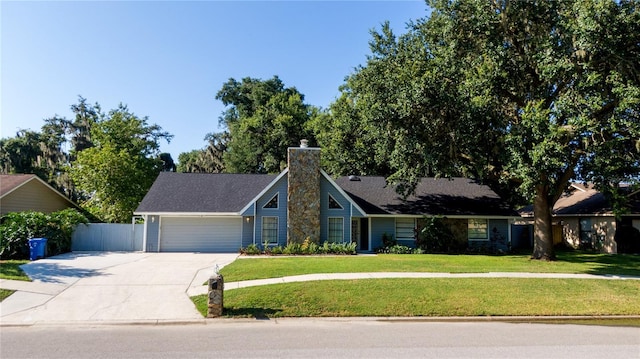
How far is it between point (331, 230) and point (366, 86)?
801cm

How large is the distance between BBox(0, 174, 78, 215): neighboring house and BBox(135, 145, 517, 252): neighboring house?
7.35 metres

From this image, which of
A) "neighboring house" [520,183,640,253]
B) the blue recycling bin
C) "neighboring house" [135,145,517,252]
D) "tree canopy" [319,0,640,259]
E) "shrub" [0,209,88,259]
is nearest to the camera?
"tree canopy" [319,0,640,259]

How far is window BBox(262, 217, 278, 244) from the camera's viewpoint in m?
24.3

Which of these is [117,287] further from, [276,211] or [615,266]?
[615,266]

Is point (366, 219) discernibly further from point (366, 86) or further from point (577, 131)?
point (577, 131)

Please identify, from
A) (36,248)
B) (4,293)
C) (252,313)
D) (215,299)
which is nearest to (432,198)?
(252,313)

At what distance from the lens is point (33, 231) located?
20.0 metres

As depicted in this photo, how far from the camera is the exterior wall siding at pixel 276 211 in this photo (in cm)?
2422

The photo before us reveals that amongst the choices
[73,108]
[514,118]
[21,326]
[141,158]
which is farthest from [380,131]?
[73,108]

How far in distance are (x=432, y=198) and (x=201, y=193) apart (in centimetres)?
1390

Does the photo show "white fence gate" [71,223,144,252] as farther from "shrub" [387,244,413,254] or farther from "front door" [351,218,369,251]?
"shrub" [387,244,413,254]

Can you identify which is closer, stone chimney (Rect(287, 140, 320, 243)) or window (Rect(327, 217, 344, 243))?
stone chimney (Rect(287, 140, 320, 243))

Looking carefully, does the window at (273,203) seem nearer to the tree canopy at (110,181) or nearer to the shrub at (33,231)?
the shrub at (33,231)

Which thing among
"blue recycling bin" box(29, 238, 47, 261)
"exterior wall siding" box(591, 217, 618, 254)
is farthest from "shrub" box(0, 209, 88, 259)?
"exterior wall siding" box(591, 217, 618, 254)
